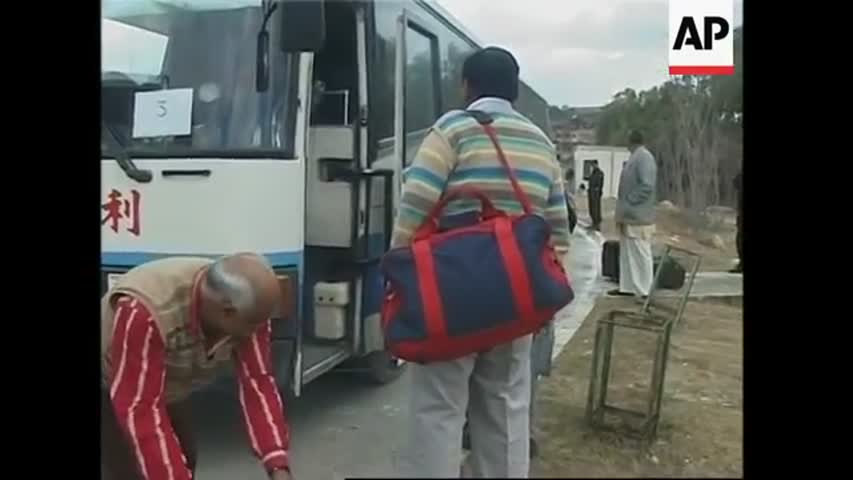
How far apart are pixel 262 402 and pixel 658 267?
2.82 feet

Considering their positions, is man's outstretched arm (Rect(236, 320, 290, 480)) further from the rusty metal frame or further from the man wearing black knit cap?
the rusty metal frame

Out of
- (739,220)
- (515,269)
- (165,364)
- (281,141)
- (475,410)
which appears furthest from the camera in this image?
(281,141)

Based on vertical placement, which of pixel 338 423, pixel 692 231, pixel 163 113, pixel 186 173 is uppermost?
pixel 163 113

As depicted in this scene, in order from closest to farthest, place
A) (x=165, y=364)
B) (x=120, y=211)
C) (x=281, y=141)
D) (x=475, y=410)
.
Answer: (x=475, y=410)
(x=165, y=364)
(x=120, y=211)
(x=281, y=141)

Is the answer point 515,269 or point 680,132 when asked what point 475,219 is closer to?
point 515,269

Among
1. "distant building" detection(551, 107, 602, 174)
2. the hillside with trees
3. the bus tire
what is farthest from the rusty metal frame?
the bus tire

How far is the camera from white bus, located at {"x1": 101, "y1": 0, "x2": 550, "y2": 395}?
215 cm

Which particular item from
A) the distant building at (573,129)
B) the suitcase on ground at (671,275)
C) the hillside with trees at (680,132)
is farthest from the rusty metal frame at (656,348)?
the distant building at (573,129)

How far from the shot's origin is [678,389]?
6.46 ft

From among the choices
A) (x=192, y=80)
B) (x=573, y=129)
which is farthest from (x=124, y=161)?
(x=573, y=129)

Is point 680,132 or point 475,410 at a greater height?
point 680,132
